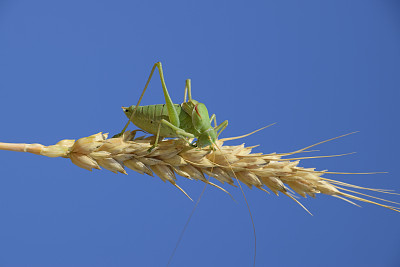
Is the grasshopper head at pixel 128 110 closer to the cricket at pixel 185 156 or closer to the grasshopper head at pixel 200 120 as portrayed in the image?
the cricket at pixel 185 156

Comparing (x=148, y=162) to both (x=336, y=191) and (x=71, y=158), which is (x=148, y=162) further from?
(x=336, y=191)

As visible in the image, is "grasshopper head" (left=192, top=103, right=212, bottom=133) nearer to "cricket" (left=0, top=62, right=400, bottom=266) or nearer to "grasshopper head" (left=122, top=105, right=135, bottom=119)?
"cricket" (left=0, top=62, right=400, bottom=266)

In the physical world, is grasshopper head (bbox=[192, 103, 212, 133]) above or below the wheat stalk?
above

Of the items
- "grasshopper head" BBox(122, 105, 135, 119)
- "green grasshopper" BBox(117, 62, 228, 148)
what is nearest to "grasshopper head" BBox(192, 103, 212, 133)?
"green grasshopper" BBox(117, 62, 228, 148)

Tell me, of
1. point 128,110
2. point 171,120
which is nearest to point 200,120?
point 171,120

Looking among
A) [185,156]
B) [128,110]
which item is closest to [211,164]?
[185,156]

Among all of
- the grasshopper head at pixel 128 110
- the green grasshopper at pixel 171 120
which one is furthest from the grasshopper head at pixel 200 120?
the grasshopper head at pixel 128 110

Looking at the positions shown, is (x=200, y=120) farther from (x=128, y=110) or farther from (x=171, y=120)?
(x=128, y=110)
